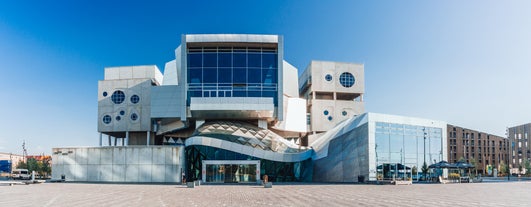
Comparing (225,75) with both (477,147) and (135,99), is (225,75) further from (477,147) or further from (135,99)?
(477,147)

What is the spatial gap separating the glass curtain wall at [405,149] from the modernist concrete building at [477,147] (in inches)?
3311

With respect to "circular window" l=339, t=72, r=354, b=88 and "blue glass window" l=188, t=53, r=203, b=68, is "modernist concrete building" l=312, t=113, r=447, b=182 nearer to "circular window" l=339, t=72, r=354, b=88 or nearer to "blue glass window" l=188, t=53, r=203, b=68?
"blue glass window" l=188, t=53, r=203, b=68

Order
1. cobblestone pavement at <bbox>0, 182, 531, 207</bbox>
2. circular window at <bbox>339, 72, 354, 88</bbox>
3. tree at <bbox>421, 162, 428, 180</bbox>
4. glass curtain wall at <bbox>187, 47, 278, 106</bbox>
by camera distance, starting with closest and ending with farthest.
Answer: cobblestone pavement at <bbox>0, 182, 531, 207</bbox> < tree at <bbox>421, 162, 428, 180</bbox> < glass curtain wall at <bbox>187, 47, 278, 106</bbox> < circular window at <bbox>339, 72, 354, 88</bbox>

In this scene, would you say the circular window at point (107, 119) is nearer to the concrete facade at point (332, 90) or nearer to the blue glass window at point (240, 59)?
the blue glass window at point (240, 59)

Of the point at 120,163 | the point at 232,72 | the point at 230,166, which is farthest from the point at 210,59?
the point at 120,163

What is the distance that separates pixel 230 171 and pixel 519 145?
10897 cm

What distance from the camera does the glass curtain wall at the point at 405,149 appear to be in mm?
45031

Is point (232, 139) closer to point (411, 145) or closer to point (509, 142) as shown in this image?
A: point (411, 145)

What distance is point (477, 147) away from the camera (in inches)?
5148

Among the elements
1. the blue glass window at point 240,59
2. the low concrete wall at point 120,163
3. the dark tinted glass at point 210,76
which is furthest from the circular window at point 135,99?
the blue glass window at point 240,59

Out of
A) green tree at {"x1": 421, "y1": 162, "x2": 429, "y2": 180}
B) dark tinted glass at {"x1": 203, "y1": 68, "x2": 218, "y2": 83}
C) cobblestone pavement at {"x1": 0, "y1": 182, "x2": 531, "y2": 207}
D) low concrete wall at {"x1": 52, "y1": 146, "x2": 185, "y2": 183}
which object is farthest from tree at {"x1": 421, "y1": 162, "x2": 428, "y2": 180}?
dark tinted glass at {"x1": 203, "y1": 68, "x2": 218, "y2": 83}

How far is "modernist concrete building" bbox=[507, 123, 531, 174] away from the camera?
12406 centimetres

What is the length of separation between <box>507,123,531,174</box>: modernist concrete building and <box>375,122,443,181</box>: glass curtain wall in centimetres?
8912

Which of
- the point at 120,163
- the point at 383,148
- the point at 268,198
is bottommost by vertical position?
the point at 120,163
